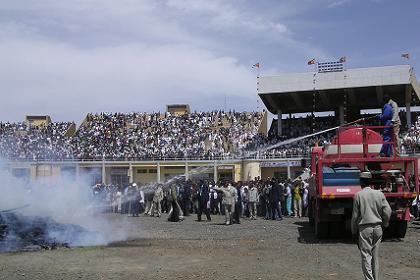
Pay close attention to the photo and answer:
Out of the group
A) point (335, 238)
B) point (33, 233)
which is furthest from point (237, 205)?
point (33, 233)

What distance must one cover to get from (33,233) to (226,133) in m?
33.0

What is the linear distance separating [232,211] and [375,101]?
28.5 metres

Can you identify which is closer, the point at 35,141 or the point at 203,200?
the point at 203,200

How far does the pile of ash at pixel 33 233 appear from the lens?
1288 centimetres

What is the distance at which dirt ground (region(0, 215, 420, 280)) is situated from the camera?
931 cm

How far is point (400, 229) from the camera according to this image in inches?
553

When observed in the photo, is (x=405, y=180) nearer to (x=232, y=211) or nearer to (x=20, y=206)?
(x=232, y=211)

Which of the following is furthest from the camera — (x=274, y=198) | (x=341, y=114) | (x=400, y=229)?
(x=341, y=114)

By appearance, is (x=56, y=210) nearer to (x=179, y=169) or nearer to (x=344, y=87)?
(x=179, y=169)

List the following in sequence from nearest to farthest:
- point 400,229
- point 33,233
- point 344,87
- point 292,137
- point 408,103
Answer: point 33,233, point 400,229, point 344,87, point 408,103, point 292,137

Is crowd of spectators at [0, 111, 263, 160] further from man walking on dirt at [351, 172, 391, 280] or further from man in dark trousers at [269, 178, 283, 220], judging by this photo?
man walking on dirt at [351, 172, 391, 280]

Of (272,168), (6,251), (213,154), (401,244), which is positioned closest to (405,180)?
(401,244)

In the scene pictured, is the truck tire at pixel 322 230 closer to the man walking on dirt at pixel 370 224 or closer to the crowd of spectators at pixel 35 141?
the man walking on dirt at pixel 370 224

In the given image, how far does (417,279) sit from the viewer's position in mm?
8727
